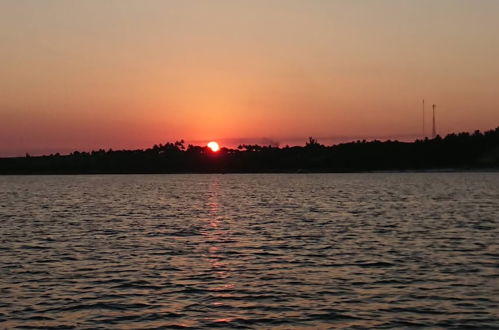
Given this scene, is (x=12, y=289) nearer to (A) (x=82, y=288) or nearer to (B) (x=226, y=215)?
(A) (x=82, y=288)

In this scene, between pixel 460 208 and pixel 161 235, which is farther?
pixel 460 208

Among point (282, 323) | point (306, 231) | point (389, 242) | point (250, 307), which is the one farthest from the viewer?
point (306, 231)

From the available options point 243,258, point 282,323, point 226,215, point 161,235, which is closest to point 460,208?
point 226,215

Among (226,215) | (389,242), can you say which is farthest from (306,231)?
(226,215)

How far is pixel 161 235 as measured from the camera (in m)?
50.6

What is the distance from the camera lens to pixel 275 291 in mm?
28219

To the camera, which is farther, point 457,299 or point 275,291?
point 275,291

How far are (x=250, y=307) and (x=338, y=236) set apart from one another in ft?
76.2

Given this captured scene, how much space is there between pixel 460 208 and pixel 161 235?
131 feet

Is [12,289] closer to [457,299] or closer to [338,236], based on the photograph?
[457,299]

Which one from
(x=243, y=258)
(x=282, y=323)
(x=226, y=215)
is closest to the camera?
(x=282, y=323)

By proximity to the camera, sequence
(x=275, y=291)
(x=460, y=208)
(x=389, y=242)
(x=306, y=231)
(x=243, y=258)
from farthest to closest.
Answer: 1. (x=460, y=208)
2. (x=306, y=231)
3. (x=389, y=242)
4. (x=243, y=258)
5. (x=275, y=291)

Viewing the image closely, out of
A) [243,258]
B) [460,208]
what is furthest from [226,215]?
[243,258]

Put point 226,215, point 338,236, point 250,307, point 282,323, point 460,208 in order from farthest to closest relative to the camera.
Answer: point 460,208 → point 226,215 → point 338,236 → point 250,307 → point 282,323
